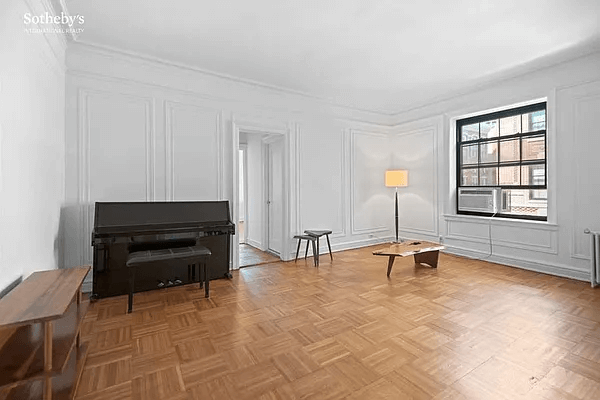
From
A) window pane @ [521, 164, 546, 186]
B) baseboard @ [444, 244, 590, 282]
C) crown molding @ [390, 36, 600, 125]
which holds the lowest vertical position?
baseboard @ [444, 244, 590, 282]

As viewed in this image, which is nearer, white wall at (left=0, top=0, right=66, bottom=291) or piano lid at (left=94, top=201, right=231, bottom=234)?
white wall at (left=0, top=0, right=66, bottom=291)

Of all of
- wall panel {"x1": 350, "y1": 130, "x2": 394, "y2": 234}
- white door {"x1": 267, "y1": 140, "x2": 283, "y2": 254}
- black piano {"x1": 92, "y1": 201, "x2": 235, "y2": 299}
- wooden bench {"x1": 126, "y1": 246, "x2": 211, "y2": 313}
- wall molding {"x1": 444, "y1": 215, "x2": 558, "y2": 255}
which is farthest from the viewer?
wall panel {"x1": 350, "y1": 130, "x2": 394, "y2": 234}

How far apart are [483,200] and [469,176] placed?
1.69 feet

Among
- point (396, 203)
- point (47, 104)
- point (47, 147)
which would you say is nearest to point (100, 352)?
point (47, 147)

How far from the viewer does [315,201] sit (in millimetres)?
5219

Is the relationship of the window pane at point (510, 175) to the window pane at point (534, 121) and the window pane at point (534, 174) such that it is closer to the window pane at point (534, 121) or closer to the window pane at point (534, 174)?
the window pane at point (534, 174)

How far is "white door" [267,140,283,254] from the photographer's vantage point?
5043 mm

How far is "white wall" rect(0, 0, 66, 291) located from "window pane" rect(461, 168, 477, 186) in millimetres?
5814

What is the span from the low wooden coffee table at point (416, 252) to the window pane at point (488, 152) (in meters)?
1.84

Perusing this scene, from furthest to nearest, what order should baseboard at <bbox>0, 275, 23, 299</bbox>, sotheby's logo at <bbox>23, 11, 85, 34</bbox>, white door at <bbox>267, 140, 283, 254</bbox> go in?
white door at <bbox>267, 140, 283, 254</bbox>, sotheby's logo at <bbox>23, 11, 85, 34</bbox>, baseboard at <bbox>0, 275, 23, 299</bbox>

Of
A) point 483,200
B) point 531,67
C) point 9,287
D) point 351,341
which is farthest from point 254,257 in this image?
point 531,67

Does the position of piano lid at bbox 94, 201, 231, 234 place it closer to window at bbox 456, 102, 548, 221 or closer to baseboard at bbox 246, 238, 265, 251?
baseboard at bbox 246, 238, 265, 251

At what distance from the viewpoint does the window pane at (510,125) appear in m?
4.53

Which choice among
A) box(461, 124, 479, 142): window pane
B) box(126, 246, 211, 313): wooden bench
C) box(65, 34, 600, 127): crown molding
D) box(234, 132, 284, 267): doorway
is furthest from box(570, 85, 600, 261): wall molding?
box(126, 246, 211, 313): wooden bench
